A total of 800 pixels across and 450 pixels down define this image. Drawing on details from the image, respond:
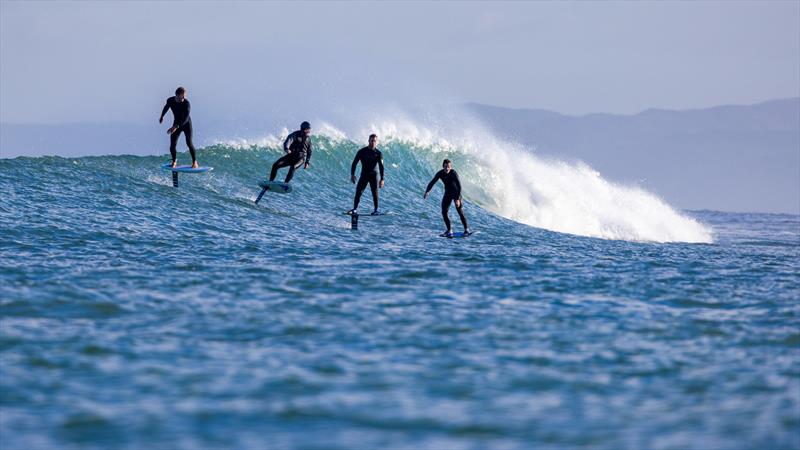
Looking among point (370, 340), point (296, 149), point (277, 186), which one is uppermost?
point (296, 149)

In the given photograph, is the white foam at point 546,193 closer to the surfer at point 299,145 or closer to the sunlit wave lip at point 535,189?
the sunlit wave lip at point 535,189

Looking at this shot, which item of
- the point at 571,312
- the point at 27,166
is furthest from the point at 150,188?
the point at 571,312

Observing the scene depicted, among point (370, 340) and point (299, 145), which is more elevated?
point (299, 145)

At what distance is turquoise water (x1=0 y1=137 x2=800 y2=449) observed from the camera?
743 centimetres

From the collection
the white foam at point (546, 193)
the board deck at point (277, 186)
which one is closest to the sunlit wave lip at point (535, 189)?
the white foam at point (546, 193)

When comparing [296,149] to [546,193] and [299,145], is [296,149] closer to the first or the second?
[299,145]

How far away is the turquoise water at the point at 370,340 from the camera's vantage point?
743 cm

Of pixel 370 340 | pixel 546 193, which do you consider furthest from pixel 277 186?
pixel 546 193

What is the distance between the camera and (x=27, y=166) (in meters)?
24.4

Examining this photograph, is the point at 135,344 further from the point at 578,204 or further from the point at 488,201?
the point at 578,204

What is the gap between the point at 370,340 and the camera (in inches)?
400

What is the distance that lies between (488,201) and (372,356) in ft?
84.0

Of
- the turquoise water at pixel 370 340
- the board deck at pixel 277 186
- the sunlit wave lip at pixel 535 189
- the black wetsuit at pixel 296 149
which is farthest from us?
the sunlit wave lip at pixel 535 189

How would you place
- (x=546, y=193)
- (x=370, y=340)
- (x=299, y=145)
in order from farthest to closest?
(x=546, y=193) < (x=299, y=145) < (x=370, y=340)
